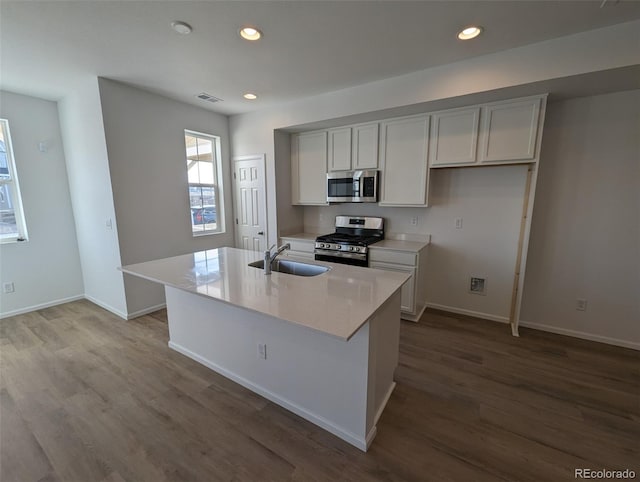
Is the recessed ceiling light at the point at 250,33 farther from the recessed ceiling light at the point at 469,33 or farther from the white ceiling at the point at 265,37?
the recessed ceiling light at the point at 469,33

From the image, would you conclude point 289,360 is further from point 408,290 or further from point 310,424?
point 408,290

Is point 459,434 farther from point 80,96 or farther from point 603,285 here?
point 80,96

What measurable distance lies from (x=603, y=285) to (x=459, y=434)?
7.72 feet

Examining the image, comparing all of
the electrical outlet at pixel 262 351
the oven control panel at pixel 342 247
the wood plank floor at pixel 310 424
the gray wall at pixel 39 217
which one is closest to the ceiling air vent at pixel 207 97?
the gray wall at pixel 39 217

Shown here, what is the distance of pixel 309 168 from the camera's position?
3945 millimetres

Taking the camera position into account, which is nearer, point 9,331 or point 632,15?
point 632,15

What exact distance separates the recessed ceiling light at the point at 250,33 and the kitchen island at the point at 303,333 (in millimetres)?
1863

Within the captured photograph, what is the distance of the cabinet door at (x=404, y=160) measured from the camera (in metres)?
3.08

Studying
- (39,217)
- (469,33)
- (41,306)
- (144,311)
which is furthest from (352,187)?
(41,306)

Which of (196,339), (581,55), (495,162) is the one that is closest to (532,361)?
(495,162)

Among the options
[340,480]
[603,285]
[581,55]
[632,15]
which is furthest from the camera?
[603,285]

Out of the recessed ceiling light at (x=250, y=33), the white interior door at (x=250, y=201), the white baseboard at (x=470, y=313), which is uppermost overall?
the recessed ceiling light at (x=250, y=33)

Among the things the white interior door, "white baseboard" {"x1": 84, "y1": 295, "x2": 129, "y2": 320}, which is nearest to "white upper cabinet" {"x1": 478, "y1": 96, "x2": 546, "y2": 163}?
the white interior door

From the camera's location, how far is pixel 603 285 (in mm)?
2697
